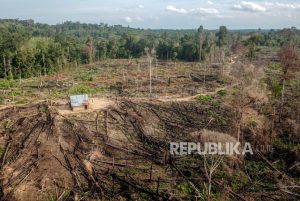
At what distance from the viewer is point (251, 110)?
2344cm

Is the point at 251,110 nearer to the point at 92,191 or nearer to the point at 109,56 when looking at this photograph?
the point at 92,191

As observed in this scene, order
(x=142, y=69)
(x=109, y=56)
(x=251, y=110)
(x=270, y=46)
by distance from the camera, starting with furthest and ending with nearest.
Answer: (x=270, y=46)
(x=109, y=56)
(x=142, y=69)
(x=251, y=110)

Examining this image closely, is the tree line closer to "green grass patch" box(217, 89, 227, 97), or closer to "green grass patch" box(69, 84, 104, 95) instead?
"green grass patch" box(69, 84, 104, 95)

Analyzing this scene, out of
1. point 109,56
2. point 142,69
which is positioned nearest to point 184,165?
point 142,69

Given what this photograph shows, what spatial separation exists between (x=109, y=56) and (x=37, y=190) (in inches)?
1942

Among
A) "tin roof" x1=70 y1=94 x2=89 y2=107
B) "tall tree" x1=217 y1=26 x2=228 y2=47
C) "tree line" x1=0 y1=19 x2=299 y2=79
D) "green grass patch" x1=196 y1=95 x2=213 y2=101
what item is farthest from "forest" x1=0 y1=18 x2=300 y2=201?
"tall tree" x1=217 y1=26 x2=228 y2=47

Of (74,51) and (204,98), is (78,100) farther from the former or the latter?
(74,51)

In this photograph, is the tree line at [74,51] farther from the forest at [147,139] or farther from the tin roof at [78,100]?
the tin roof at [78,100]

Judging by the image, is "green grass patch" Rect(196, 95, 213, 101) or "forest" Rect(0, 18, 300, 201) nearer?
"forest" Rect(0, 18, 300, 201)

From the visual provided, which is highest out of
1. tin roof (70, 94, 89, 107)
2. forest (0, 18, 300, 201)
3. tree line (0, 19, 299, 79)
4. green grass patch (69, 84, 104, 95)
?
tree line (0, 19, 299, 79)

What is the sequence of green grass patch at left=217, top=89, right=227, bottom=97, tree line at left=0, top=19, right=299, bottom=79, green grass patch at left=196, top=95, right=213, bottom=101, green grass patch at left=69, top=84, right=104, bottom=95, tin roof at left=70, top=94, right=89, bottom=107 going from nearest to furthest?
tin roof at left=70, top=94, right=89, bottom=107 < green grass patch at left=196, top=95, right=213, bottom=101 < green grass patch at left=217, top=89, right=227, bottom=97 < green grass patch at left=69, top=84, right=104, bottom=95 < tree line at left=0, top=19, right=299, bottom=79

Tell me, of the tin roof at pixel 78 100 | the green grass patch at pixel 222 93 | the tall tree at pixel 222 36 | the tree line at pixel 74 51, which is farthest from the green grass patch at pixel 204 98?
the tall tree at pixel 222 36

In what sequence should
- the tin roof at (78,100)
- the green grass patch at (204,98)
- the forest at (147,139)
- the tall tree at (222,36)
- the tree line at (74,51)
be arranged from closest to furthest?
the forest at (147,139), the tin roof at (78,100), the green grass patch at (204,98), the tree line at (74,51), the tall tree at (222,36)

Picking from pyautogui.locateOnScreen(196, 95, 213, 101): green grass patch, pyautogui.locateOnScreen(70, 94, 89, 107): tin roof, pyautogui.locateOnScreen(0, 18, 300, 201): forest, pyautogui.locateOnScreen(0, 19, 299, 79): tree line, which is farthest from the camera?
pyautogui.locateOnScreen(0, 19, 299, 79): tree line
